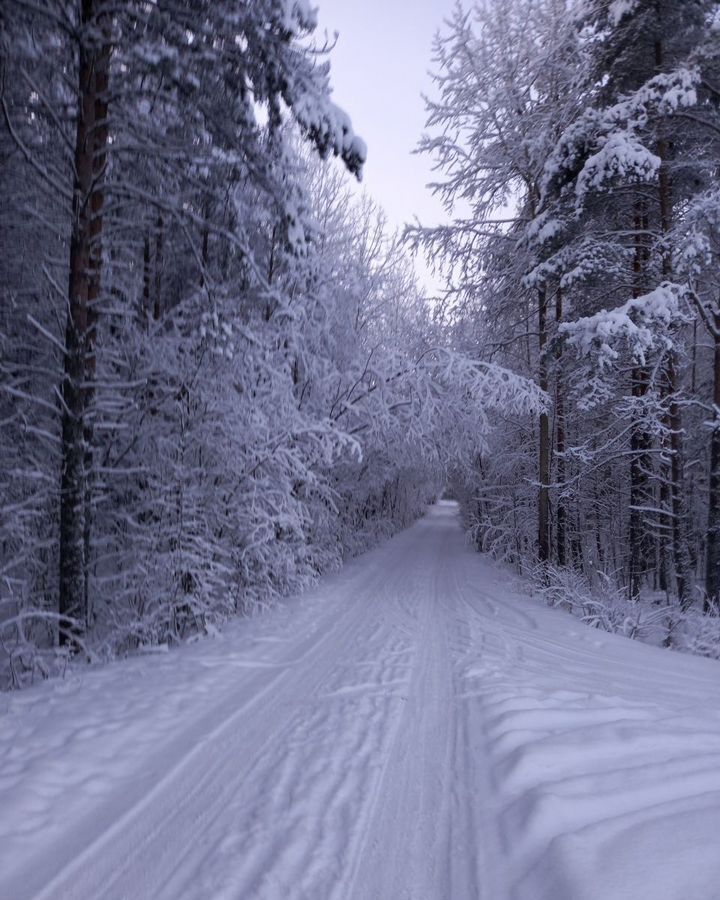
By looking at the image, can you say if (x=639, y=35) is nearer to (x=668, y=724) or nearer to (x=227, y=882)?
(x=668, y=724)

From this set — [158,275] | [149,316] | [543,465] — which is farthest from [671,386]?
[158,275]

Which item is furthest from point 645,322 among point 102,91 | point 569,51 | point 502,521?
point 502,521

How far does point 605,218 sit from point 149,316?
9359mm

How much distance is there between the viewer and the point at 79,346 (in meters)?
5.43

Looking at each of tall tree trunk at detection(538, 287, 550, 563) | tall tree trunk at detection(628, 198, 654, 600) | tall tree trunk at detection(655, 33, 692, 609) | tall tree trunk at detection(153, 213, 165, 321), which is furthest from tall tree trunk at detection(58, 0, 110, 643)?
tall tree trunk at detection(538, 287, 550, 563)

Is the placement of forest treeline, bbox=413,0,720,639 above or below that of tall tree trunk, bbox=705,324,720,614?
above

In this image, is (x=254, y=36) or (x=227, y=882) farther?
(x=254, y=36)

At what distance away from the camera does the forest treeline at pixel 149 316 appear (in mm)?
5027

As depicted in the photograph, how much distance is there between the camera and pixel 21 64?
5027 mm

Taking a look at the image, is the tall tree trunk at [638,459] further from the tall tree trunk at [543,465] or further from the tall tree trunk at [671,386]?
the tall tree trunk at [543,465]

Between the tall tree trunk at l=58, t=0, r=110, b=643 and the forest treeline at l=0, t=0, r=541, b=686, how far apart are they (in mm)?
24

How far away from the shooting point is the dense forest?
17.2 feet

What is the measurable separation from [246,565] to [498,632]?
4.32 m

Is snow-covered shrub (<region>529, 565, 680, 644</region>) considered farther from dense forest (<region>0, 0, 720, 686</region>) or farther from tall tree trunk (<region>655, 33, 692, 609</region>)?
tall tree trunk (<region>655, 33, 692, 609</region>)
